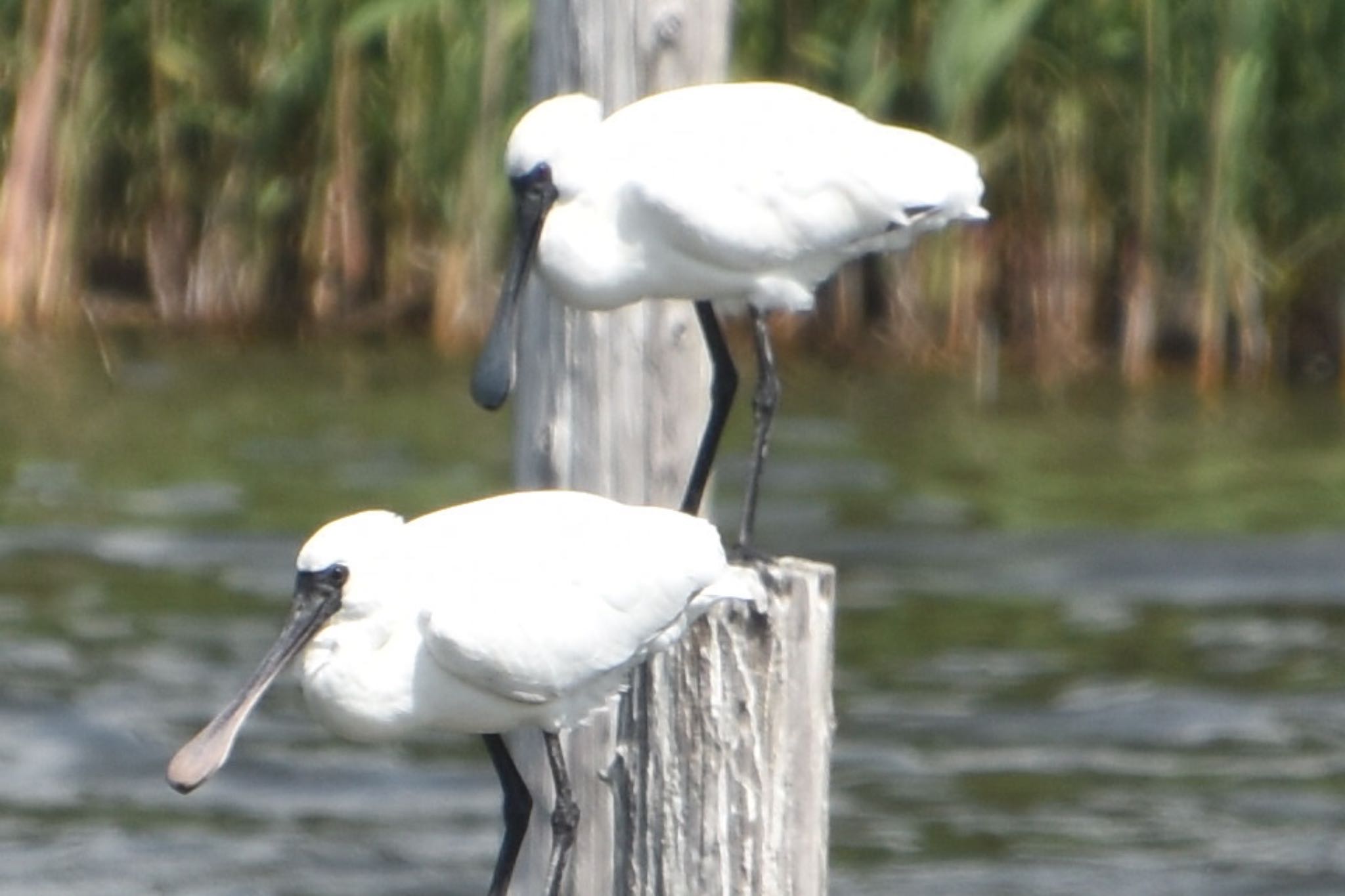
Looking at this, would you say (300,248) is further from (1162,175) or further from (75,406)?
(1162,175)

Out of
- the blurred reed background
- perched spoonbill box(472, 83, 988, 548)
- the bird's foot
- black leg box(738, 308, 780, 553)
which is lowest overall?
the bird's foot

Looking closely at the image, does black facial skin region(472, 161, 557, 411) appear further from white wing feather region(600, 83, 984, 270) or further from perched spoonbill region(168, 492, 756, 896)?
perched spoonbill region(168, 492, 756, 896)

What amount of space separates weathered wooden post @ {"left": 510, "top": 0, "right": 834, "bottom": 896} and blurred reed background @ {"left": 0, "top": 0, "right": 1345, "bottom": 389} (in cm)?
571

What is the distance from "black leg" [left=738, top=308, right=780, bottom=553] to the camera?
16.4 ft

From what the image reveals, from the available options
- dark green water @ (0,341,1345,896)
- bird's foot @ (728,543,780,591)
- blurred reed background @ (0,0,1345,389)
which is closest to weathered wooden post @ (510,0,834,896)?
bird's foot @ (728,543,780,591)

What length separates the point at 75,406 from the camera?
12383 millimetres

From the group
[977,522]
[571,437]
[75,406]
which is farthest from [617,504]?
[75,406]

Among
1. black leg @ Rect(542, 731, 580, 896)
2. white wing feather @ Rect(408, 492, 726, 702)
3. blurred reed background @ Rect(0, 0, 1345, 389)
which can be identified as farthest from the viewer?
blurred reed background @ Rect(0, 0, 1345, 389)

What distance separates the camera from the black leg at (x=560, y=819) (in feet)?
15.0

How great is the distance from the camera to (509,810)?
4.79m

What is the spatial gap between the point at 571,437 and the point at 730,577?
2.29ft

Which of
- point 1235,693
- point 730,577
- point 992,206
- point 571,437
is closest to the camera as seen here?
point 730,577

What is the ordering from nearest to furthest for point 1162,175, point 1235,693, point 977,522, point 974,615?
point 1235,693 < point 974,615 < point 977,522 < point 1162,175

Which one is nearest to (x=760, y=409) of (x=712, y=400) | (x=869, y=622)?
(x=712, y=400)
